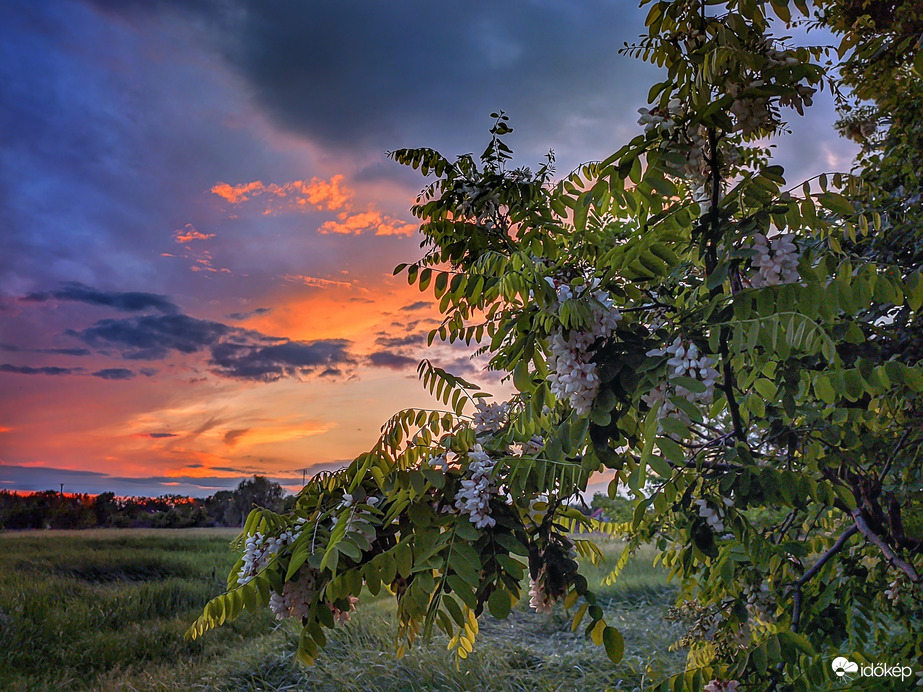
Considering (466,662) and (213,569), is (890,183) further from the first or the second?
(213,569)

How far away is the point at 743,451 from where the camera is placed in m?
2.02

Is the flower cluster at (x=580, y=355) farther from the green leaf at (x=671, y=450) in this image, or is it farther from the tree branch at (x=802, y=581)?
the tree branch at (x=802, y=581)

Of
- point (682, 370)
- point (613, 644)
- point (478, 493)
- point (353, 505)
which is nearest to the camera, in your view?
point (682, 370)

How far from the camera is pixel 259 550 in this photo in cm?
197

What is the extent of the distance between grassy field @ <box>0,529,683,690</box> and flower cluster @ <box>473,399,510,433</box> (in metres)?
2.37

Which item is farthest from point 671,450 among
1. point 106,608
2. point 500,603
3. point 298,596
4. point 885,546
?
point 106,608

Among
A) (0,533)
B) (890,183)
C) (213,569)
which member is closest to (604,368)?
(890,183)

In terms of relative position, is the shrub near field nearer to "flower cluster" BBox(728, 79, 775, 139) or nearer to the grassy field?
the grassy field

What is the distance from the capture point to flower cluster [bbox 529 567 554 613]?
1994 mm

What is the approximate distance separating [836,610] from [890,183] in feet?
9.47

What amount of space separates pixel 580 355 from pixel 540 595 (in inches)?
34.8

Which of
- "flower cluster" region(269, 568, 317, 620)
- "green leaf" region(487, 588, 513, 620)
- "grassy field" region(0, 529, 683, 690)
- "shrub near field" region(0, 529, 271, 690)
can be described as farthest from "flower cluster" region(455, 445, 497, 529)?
"shrub near field" region(0, 529, 271, 690)

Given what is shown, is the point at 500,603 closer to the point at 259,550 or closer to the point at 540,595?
the point at 540,595

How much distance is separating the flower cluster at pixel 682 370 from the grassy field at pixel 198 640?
3001mm
